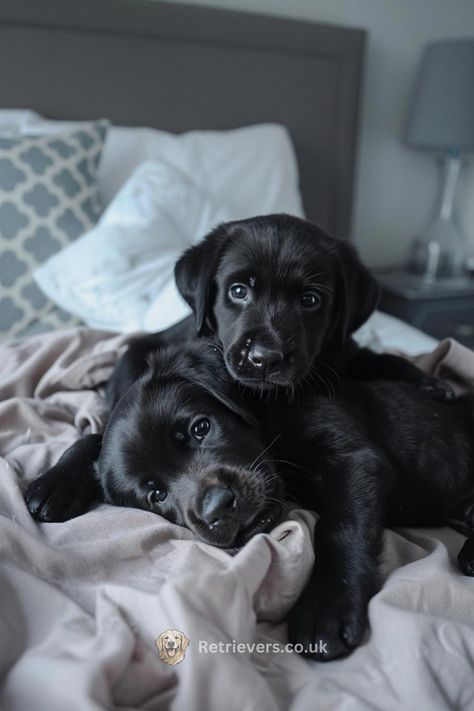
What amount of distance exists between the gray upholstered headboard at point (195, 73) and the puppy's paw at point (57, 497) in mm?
1892

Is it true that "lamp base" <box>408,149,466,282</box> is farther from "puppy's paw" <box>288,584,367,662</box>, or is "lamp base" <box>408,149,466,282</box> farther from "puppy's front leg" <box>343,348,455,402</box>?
"puppy's paw" <box>288,584,367,662</box>

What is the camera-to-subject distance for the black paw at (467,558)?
101 cm

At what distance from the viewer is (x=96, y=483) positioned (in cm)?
119

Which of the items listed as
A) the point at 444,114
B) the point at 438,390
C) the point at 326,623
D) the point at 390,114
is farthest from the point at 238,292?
the point at 390,114

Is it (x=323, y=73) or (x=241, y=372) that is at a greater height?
(x=323, y=73)

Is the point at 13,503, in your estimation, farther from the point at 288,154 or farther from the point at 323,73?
the point at 323,73

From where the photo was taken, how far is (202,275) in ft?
4.73

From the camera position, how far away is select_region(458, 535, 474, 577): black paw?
3.30ft

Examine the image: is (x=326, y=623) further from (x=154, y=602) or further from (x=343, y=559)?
(x=154, y=602)

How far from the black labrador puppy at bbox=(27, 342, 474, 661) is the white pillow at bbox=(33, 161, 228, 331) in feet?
2.39

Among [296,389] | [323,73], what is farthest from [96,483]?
[323,73]

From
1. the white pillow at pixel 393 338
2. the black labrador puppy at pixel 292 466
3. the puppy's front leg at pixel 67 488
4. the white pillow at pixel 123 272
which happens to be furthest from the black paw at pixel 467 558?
the white pillow at pixel 123 272

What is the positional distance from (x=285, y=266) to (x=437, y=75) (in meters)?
2.24

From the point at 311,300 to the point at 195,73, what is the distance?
72.4 inches
